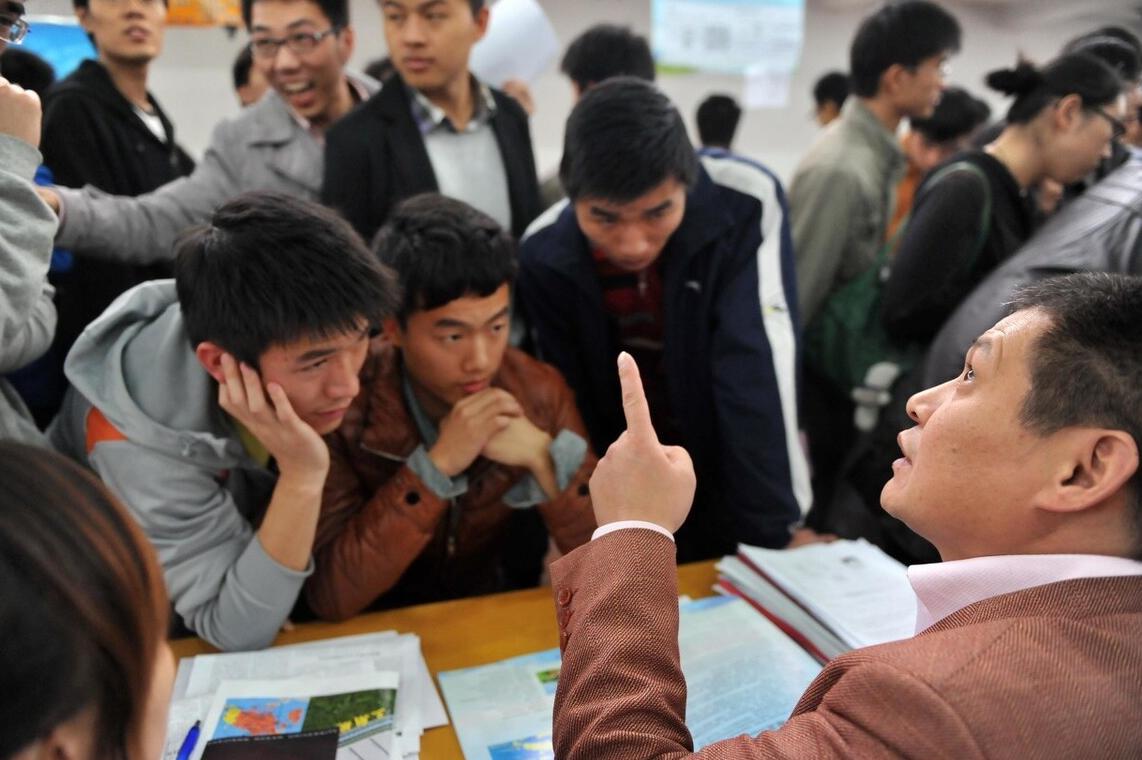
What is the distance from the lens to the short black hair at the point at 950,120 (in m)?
3.26

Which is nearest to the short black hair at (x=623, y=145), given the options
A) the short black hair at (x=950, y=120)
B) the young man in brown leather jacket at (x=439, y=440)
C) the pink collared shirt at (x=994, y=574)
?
the young man in brown leather jacket at (x=439, y=440)

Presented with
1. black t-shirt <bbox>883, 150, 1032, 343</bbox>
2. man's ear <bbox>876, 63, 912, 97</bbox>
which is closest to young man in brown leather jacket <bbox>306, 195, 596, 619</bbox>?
black t-shirt <bbox>883, 150, 1032, 343</bbox>

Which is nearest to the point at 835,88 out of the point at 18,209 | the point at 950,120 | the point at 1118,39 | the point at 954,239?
the point at 950,120

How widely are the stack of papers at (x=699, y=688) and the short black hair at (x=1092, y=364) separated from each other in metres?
0.49

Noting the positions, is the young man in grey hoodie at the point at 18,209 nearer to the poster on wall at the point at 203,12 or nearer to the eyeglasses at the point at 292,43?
the eyeglasses at the point at 292,43

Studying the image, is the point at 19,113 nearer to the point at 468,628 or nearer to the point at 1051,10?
the point at 468,628

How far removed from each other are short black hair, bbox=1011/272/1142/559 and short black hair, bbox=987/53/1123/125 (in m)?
1.48

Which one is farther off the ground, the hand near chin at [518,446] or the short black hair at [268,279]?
the short black hair at [268,279]

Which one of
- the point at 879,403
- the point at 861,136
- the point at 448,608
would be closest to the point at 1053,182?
the point at 861,136

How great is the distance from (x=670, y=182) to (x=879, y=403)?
37.9 inches

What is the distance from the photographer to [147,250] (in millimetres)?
1491

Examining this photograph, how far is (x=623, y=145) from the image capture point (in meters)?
1.42

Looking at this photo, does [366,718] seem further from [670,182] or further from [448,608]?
[670,182]

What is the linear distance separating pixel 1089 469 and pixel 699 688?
558mm
